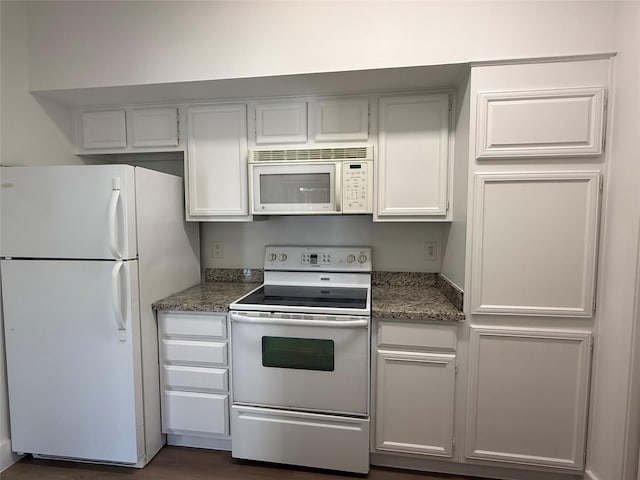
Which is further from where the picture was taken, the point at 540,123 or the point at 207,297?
the point at 207,297

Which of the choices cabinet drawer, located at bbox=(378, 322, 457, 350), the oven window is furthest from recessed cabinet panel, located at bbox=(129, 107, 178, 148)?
cabinet drawer, located at bbox=(378, 322, 457, 350)

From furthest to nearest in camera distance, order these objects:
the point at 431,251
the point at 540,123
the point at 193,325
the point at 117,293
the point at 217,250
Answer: the point at 217,250, the point at 431,251, the point at 193,325, the point at 117,293, the point at 540,123

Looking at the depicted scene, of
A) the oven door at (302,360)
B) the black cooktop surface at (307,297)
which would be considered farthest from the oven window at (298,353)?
the black cooktop surface at (307,297)

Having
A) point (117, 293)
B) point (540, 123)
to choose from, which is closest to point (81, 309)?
point (117, 293)

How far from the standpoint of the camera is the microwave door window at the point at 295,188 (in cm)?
192

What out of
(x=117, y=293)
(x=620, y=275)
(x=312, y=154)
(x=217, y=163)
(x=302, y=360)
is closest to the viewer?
(x=620, y=275)

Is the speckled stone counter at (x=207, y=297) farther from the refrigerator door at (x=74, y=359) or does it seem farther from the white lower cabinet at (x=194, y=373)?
the refrigerator door at (x=74, y=359)

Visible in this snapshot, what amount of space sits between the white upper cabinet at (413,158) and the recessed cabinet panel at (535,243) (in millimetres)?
330

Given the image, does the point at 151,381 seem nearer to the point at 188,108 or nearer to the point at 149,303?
the point at 149,303

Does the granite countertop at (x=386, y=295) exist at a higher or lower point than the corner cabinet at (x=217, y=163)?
lower

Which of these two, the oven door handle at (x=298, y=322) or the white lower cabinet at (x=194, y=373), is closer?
the oven door handle at (x=298, y=322)

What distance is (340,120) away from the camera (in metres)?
1.94

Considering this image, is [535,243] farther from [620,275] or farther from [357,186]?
[357,186]

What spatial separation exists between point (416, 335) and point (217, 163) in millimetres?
1569
